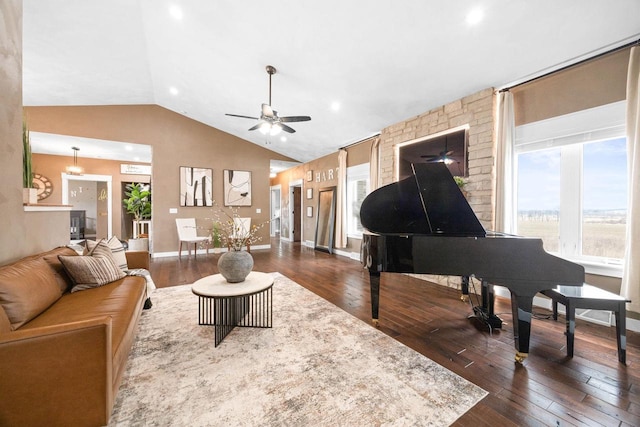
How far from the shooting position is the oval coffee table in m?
2.06

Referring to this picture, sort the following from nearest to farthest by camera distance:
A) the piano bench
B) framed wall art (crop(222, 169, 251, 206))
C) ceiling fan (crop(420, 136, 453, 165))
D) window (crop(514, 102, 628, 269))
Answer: the piano bench < window (crop(514, 102, 628, 269)) < ceiling fan (crop(420, 136, 453, 165)) < framed wall art (crop(222, 169, 251, 206))

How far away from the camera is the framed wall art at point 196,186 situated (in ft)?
20.8

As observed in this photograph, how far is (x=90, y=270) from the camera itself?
7.30 ft

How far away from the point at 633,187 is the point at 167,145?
8169 mm

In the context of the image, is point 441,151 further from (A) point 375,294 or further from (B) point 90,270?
(B) point 90,270

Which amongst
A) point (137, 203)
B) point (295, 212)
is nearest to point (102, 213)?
point (137, 203)

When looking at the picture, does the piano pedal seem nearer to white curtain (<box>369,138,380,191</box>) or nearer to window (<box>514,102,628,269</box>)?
window (<box>514,102,628,269</box>)

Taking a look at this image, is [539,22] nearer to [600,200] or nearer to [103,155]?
[600,200]

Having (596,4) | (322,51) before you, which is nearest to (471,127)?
(596,4)

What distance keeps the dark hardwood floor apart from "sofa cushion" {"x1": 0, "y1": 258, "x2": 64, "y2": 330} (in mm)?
2013

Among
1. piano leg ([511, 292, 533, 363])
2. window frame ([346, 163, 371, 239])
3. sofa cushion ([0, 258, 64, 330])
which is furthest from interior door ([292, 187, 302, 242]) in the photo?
piano leg ([511, 292, 533, 363])

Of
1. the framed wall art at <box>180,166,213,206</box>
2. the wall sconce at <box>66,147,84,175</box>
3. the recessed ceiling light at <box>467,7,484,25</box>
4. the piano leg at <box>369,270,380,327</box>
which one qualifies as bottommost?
the piano leg at <box>369,270,380,327</box>

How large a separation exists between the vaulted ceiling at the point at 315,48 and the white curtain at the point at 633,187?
0.42 m

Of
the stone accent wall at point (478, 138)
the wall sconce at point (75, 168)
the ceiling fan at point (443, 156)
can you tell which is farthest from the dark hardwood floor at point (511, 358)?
the wall sconce at point (75, 168)
